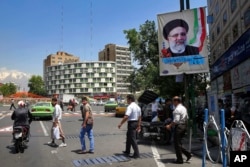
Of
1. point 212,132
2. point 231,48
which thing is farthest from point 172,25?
point 231,48

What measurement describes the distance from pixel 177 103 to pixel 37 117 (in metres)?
19.4

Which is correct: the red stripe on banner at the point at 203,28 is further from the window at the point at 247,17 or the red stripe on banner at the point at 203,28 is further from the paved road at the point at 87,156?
the window at the point at 247,17

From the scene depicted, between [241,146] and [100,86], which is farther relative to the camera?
[100,86]

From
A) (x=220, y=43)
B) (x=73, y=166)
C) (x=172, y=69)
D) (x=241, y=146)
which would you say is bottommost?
(x=73, y=166)

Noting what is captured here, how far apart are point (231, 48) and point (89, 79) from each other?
131m

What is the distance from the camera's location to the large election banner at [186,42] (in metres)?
14.4

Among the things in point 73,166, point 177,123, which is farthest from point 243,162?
Answer: point 73,166

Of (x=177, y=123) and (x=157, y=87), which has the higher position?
(x=157, y=87)

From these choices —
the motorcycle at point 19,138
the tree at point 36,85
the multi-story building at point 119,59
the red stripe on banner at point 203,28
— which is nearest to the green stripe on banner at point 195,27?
the red stripe on banner at point 203,28

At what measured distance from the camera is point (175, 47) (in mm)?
14617

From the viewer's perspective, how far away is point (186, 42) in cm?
1445

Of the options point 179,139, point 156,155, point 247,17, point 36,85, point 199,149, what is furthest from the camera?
point 36,85

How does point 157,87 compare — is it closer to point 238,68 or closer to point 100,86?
point 238,68

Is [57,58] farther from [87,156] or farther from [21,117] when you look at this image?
[87,156]
